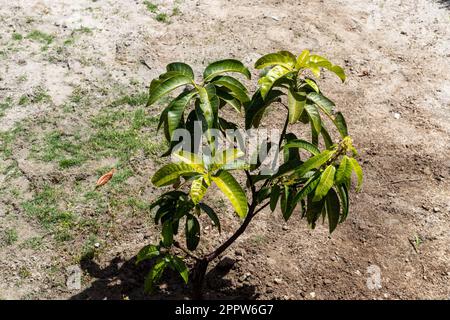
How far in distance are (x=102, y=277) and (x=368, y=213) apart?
2115 millimetres

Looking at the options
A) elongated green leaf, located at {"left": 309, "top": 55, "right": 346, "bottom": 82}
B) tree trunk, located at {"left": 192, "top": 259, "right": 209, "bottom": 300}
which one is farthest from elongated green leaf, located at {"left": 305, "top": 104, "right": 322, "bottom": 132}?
tree trunk, located at {"left": 192, "top": 259, "right": 209, "bottom": 300}

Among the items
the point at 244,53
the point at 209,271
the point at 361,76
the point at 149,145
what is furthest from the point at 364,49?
the point at 209,271

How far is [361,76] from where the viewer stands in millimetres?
5426

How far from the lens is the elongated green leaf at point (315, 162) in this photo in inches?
98.7

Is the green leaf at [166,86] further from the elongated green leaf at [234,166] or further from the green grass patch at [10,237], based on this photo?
the green grass patch at [10,237]

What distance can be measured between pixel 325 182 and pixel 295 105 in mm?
423

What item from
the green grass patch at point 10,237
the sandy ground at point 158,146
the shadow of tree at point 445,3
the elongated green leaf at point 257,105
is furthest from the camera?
the shadow of tree at point 445,3

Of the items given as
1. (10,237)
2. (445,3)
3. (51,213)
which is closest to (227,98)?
(51,213)

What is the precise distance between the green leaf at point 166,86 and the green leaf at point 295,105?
1.78 feet

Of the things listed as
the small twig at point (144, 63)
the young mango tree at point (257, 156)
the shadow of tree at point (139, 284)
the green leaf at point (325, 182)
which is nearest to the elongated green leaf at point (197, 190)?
the young mango tree at point (257, 156)

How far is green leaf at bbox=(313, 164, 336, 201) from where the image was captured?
2.53 meters

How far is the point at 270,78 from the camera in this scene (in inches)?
102

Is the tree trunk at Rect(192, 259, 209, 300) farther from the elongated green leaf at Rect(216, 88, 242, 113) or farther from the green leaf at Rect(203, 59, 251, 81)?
the green leaf at Rect(203, 59, 251, 81)
